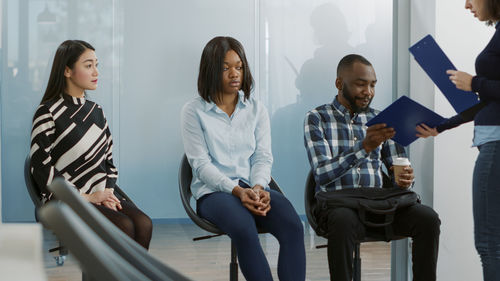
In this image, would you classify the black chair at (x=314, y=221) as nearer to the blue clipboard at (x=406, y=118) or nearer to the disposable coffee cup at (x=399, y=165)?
the disposable coffee cup at (x=399, y=165)

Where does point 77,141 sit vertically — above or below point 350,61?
below

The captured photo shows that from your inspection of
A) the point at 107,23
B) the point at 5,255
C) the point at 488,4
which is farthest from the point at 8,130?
the point at 5,255

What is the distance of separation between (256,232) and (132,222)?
63 cm

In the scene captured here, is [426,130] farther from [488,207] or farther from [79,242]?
[79,242]

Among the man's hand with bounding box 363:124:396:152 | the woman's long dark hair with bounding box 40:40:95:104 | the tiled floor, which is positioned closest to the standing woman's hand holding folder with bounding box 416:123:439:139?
the man's hand with bounding box 363:124:396:152

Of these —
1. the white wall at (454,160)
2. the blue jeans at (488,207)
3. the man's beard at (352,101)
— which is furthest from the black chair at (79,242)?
the white wall at (454,160)

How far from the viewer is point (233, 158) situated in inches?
118

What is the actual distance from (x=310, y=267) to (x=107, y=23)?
1998 millimetres

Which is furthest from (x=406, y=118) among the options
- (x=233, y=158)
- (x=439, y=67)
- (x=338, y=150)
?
(x=233, y=158)

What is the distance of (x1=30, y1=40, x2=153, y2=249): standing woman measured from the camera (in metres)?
2.83

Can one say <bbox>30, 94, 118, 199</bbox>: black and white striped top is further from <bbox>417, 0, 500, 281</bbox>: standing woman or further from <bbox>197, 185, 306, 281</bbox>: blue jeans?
<bbox>417, 0, 500, 281</bbox>: standing woman

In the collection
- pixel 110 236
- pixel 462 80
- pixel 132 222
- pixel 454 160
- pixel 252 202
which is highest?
pixel 462 80

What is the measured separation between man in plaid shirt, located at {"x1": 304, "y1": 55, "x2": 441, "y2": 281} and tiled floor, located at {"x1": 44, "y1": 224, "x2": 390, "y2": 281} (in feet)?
2.64

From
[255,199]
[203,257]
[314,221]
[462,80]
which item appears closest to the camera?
[462,80]
